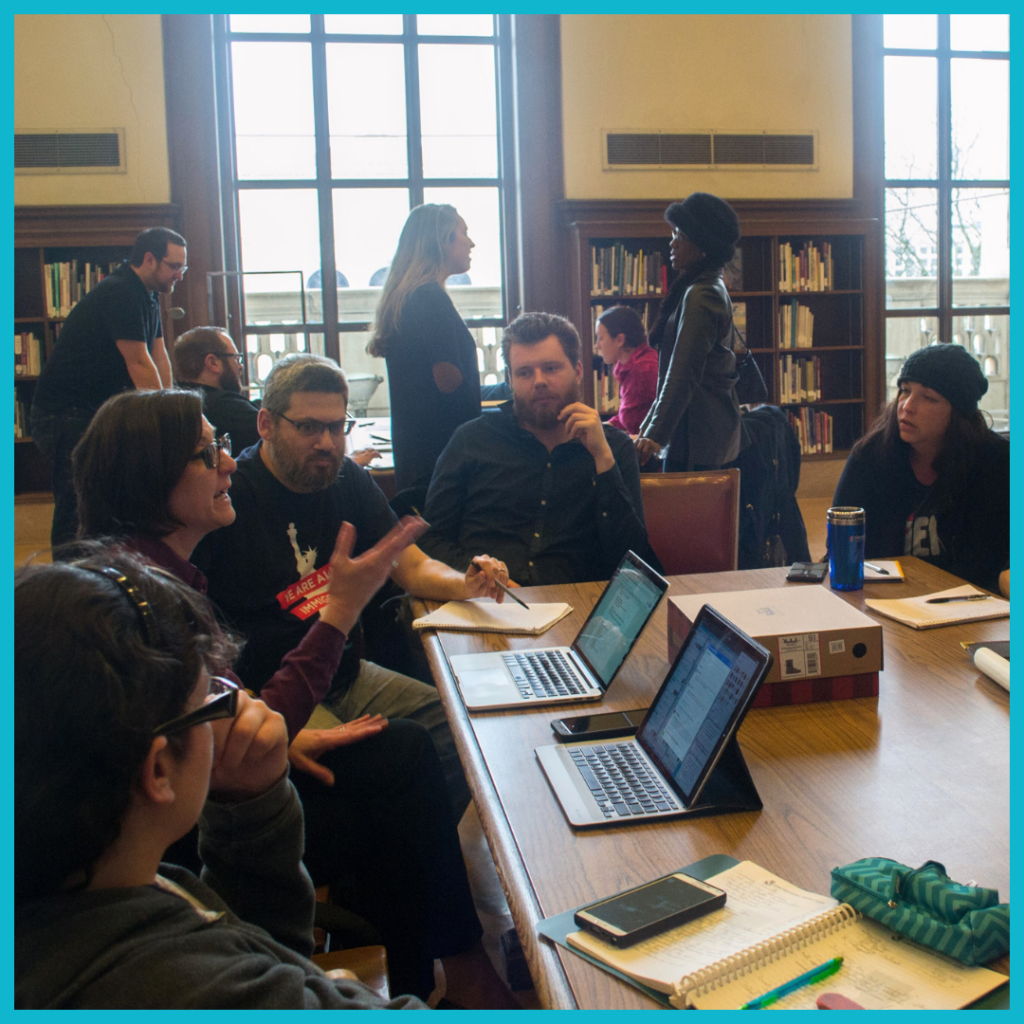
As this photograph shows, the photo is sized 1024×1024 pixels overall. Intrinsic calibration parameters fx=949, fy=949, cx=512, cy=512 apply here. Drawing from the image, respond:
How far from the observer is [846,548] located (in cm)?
208

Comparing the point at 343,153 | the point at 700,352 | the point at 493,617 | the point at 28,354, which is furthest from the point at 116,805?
the point at 343,153

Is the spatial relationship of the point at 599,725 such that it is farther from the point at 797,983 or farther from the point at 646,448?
the point at 646,448

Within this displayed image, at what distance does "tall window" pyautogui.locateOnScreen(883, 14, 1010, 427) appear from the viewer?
7.46 meters

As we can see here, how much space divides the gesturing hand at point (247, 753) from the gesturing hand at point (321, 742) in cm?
59

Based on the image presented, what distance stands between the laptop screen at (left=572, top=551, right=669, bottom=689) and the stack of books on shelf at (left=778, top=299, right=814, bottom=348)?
5756 millimetres

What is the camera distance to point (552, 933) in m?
0.92

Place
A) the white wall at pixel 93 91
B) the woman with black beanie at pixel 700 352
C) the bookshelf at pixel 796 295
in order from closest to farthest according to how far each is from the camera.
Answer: the woman with black beanie at pixel 700 352 < the white wall at pixel 93 91 < the bookshelf at pixel 796 295

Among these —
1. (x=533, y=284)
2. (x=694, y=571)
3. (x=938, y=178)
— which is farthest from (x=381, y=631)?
(x=938, y=178)

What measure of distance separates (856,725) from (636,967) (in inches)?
26.7

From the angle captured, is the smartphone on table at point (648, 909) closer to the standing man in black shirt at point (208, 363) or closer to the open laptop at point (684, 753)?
the open laptop at point (684, 753)

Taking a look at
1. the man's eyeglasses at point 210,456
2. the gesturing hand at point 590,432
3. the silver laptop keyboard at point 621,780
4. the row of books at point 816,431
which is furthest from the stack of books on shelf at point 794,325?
the silver laptop keyboard at point 621,780

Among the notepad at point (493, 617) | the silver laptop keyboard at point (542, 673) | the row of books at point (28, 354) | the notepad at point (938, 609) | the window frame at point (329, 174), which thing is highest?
the window frame at point (329, 174)

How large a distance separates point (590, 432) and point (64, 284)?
5.06m

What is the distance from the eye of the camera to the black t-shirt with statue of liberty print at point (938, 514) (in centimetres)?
237
